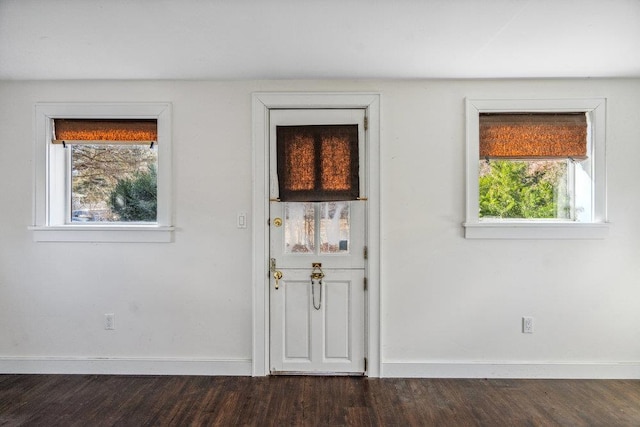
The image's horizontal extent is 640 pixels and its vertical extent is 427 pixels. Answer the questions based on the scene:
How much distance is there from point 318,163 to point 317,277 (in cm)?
Answer: 89

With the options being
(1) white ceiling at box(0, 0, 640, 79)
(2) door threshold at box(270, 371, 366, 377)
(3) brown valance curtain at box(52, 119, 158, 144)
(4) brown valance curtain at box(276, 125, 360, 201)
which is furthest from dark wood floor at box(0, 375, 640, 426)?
(1) white ceiling at box(0, 0, 640, 79)

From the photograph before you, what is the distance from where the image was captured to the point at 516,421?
2457mm

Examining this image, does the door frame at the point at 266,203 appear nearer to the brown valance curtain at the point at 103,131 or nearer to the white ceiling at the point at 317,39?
the white ceiling at the point at 317,39

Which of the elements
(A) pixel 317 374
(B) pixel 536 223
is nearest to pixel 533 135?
→ (B) pixel 536 223

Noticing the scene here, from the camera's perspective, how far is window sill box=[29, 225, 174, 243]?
3.09 meters

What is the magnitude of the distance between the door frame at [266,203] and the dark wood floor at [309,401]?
0.90ft

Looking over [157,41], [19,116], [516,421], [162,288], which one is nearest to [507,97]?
[516,421]

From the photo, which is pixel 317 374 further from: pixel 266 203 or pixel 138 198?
pixel 138 198

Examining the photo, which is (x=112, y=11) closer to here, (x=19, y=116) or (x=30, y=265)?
(x=19, y=116)

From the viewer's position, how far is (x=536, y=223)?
10.0 feet

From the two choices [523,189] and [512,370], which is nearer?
[512,370]

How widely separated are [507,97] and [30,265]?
12.9ft

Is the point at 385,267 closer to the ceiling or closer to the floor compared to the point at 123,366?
closer to the ceiling

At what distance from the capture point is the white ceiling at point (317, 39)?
1.99 m
